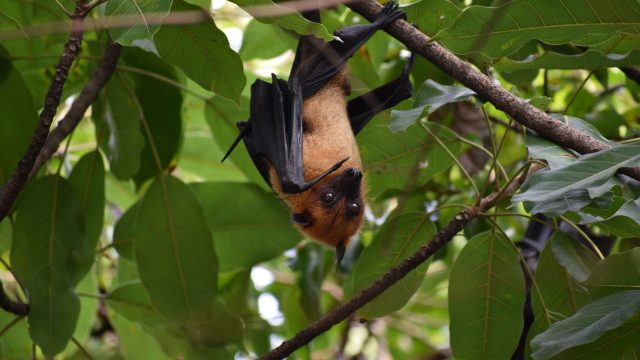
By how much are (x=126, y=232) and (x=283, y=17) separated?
226 centimetres

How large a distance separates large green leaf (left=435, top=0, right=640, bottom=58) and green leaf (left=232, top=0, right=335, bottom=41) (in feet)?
1.52

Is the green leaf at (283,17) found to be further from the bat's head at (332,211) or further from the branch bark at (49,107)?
the bat's head at (332,211)

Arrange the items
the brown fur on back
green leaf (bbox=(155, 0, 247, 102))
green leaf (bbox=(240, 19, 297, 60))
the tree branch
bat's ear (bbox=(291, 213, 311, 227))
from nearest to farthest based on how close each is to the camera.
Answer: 1. the tree branch
2. green leaf (bbox=(155, 0, 247, 102))
3. the brown fur on back
4. bat's ear (bbox=(291, 213, 311, 227))
5. green leaf (bbox=(240, 19, 297, 60))

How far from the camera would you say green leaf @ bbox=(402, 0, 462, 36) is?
3.69m

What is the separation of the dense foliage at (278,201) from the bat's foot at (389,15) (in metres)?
0.09

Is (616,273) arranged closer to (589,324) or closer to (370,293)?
(589,324)

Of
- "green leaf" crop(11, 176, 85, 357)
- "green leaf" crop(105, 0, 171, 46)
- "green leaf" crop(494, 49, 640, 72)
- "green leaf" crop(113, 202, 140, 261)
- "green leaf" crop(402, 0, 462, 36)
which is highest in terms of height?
"green leaf" crop(105, 0, 171, 46)

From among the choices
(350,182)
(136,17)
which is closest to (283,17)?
(136,17)

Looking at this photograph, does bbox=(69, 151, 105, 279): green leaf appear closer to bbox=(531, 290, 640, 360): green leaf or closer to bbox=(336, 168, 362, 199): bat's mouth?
bbox=(336, 168, 362, 199): bat's mouth

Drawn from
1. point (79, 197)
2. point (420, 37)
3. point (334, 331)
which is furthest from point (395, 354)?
point (420, 37)

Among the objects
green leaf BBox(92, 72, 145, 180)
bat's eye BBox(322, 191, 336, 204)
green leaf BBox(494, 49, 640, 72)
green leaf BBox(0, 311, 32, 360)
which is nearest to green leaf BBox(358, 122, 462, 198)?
bat's eye BBox(322, 191, 336, 204)

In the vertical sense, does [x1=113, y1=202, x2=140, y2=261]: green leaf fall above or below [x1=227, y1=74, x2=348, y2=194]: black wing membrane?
below

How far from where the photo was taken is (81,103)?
4.12 metres

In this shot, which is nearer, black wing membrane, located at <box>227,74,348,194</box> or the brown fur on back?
black wing membrane, located at <box>227,74,348,194</box>
